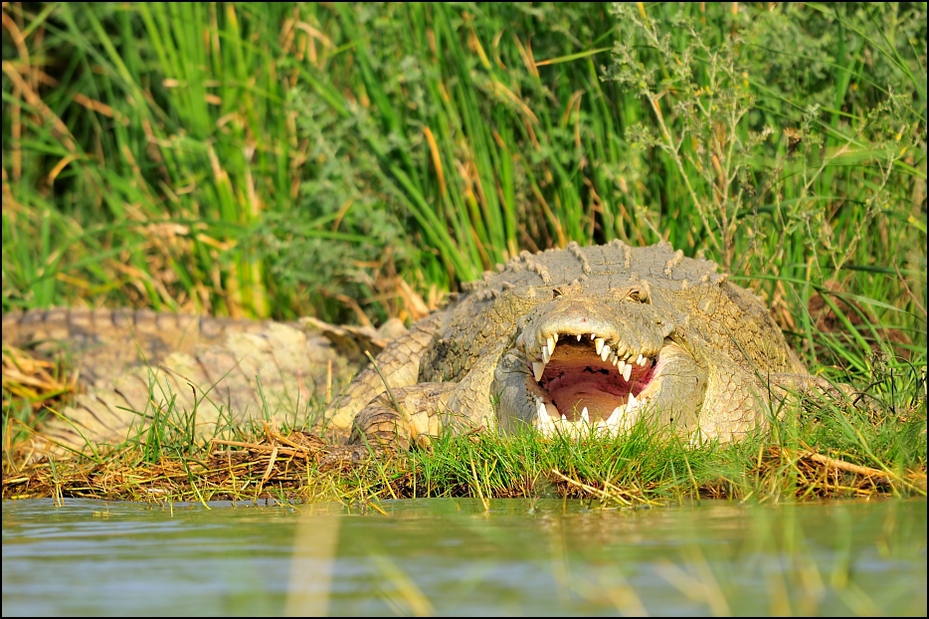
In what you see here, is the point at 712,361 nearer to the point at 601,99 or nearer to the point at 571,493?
the point at 571,493

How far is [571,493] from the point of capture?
3.34 m

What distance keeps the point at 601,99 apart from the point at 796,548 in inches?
143

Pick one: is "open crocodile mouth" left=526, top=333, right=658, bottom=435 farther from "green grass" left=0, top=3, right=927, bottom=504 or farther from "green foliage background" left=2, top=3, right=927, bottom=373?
"green foliage background" left=2, top=3, right=927, bottom=373

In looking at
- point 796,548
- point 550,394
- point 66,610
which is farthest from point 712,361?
point 66,610

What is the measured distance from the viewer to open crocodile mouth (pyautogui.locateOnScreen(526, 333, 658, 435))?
3.69 meters

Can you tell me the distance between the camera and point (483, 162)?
595 cm

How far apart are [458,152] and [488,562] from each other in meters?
4.05

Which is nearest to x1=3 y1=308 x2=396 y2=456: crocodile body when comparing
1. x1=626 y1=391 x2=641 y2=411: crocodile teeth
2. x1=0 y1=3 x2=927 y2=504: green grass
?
x1=0 y1=3 x2=927 y2=504: green grass

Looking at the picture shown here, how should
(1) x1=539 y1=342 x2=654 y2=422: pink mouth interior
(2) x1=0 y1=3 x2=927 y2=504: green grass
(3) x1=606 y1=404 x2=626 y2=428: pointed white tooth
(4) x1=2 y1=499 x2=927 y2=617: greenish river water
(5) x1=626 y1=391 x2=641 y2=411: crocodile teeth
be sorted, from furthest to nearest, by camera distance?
(2) x1=0 y1=3 x2=927 y2=504: green grass → (1) x1=539 y1=342 x2=654 y2=422: pink mouth interior → (5) x1=626 y1=391 x2=641 y2=411: crocodile teeth → (3) x1=606 y1=404 x2=626 y2=428: pointed white tooth → (4) x1=2 y1=499 x2=927 y2=617: greenish river water

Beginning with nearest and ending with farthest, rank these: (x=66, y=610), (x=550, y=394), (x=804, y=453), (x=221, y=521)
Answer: (x=66, y=610)
(x=221, y=521)
(x=804, y=453)
(x=550, y=394)

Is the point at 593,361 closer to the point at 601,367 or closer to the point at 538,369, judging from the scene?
the point at 601,367

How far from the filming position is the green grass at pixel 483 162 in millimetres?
4680

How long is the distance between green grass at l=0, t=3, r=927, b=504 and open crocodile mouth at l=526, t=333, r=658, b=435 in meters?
0.26

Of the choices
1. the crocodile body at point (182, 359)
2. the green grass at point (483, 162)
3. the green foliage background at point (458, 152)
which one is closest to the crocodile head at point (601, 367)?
the green grass at point (483, 162)
